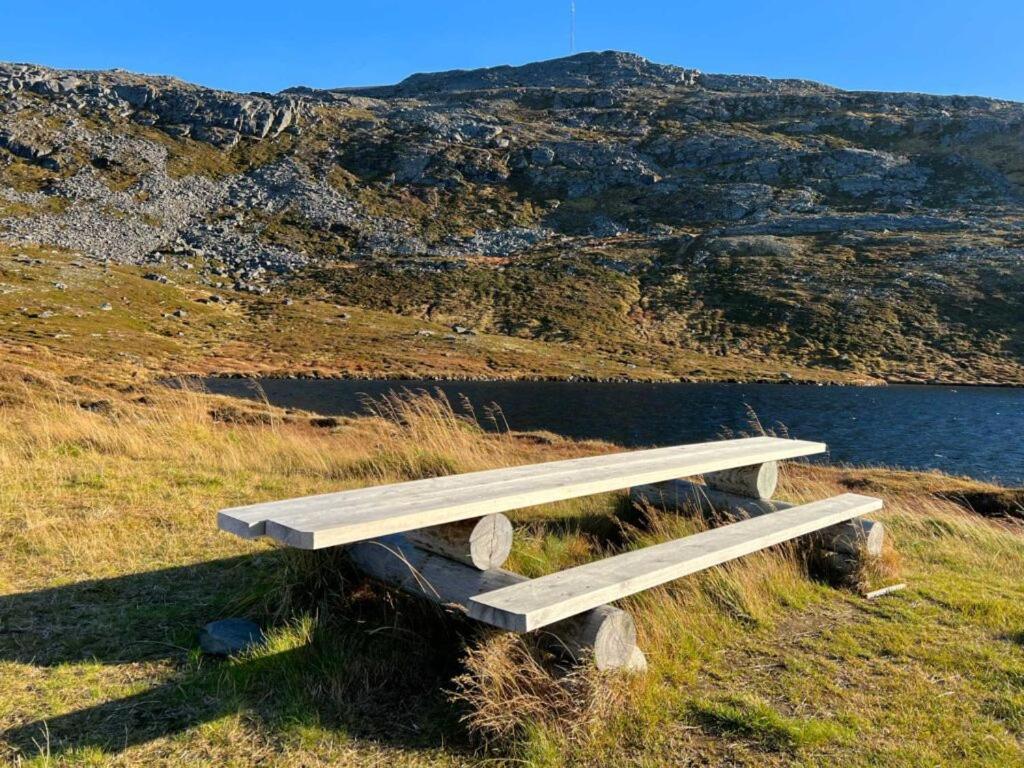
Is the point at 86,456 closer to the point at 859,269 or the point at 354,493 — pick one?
the point at 354,493

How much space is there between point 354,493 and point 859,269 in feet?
289

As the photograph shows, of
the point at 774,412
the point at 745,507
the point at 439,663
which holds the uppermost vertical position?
the point at 745,507

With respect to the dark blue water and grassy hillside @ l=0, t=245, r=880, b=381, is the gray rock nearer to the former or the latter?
the dark blue water

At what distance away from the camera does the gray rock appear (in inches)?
142

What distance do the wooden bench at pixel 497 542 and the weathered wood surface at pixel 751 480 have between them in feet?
3.65

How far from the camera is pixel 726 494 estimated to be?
6.70m

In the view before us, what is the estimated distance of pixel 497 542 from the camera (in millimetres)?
3961

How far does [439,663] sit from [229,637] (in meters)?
1.17

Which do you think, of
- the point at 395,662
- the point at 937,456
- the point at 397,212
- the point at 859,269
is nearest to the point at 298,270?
the point at 397,212

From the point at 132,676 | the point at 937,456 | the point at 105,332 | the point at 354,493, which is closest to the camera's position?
the point at 132,676

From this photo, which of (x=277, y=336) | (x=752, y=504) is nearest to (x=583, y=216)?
(x=277, y=336)

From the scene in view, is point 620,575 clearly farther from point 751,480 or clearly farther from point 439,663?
point 751,480

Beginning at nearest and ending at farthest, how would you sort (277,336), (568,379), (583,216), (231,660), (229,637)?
(231,660) < (229,637) < (568,379) < (277,336) < (583,216)

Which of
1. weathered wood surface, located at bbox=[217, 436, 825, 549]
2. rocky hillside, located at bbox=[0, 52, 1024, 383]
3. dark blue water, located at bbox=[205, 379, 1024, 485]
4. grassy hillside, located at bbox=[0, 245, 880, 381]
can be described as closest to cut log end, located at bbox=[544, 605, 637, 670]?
weathered wood surface, located at bbox=[217, 436, 825, 549]
